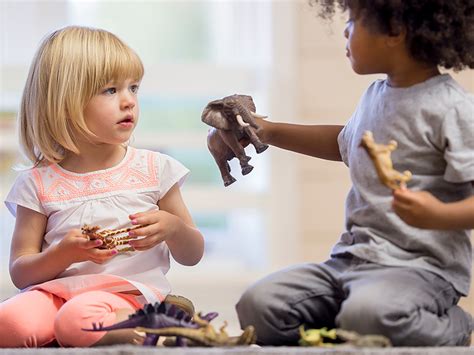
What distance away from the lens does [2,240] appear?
9.66 feet

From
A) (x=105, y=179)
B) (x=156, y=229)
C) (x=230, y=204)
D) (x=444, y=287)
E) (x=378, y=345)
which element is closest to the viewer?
(x=378, y=345)

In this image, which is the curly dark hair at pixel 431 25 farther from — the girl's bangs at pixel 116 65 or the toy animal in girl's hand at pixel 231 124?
the girl's bangs at pixel 116 65

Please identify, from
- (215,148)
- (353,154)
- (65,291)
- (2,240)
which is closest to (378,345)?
(353,154)

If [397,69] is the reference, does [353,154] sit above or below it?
below

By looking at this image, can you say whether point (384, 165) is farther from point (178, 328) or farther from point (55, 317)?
point (55, 317)

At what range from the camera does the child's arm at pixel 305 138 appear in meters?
1.21

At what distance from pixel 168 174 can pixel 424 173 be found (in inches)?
16.9

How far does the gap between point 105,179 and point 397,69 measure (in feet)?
1.52

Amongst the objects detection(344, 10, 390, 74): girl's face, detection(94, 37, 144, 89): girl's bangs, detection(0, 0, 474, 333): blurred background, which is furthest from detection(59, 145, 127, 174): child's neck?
detection(0, 0, 474, 333): blurred background

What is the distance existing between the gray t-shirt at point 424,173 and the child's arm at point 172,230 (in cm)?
26

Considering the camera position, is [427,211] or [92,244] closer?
[427,211]

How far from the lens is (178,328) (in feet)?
3.17

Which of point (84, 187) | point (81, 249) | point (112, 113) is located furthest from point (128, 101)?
point (81, 249)

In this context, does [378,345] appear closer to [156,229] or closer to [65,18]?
[156,229]
